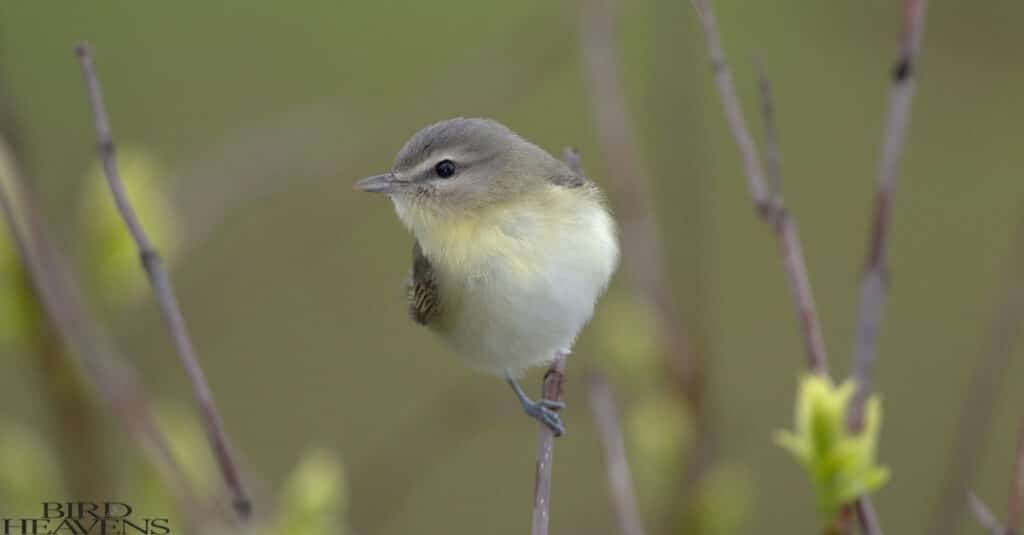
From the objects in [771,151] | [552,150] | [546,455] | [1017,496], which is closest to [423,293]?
[546,455]

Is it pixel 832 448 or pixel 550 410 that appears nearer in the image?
pixel 832 448

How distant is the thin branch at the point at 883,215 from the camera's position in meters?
1.32

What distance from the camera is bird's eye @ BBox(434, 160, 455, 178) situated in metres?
2.18

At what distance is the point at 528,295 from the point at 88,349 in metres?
0.95

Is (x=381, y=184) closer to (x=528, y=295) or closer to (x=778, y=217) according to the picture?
(x=528, y=295)

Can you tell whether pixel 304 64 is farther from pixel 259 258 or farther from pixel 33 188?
pixel 33 188

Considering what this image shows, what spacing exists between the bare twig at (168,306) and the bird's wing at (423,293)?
2.88 ft

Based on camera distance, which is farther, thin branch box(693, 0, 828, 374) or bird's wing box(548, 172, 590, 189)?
bird's wing box(548, 172, 590, 189)

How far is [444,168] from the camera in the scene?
218 centimetres

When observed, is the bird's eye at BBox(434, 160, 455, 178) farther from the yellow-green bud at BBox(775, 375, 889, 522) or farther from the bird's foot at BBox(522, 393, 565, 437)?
the yellow-green bud at BBox(775, 375, 889, 522)

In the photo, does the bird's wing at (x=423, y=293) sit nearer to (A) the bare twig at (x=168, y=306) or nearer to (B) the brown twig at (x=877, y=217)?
(B) the brown twig at (x=877, y=217)

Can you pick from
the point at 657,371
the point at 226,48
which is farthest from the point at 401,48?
the point at 657,371

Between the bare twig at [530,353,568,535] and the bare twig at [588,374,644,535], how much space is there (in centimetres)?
7

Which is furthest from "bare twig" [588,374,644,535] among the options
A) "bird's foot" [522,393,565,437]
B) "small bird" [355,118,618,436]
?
"bird's foot" [522,393,565,437]
